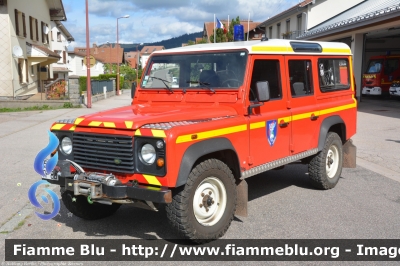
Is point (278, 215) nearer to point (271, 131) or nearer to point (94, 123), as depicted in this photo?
point (271, 131)

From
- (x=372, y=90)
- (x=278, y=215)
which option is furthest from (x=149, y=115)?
(x=372, y=90)

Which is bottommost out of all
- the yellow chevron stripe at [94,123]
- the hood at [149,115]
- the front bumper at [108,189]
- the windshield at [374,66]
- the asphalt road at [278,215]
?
the asphalt road at [278,215]

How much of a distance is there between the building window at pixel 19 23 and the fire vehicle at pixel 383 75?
67.1 ft

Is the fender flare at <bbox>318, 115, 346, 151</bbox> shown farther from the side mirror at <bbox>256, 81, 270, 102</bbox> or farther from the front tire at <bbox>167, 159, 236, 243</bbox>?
the front tire at <bbox>167, 159, 236, 243</bbox>

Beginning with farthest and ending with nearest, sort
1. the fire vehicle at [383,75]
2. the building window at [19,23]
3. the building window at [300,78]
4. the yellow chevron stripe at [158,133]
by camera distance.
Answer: the fire vehicle at [383,75], the building window at [19,23], the building window at [300,78], the yellow chevron stripe at [158,133]

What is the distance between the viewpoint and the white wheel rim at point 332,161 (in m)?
7.12

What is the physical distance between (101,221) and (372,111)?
16.4 m

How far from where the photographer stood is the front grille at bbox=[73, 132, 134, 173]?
447cm

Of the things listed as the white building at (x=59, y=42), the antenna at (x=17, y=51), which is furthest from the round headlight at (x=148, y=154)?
the white building at (x=59, y=42)

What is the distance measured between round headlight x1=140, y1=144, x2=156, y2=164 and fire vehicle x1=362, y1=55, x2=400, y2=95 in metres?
24.6

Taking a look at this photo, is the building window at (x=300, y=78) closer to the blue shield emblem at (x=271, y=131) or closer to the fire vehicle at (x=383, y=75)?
the blue shield emblem at (x=271, y=131)

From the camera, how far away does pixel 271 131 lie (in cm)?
572

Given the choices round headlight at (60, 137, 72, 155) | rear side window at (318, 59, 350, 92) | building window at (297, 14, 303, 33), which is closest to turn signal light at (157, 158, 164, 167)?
round headlight at (60, 137, 72, 155)

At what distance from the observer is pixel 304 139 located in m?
6.41
